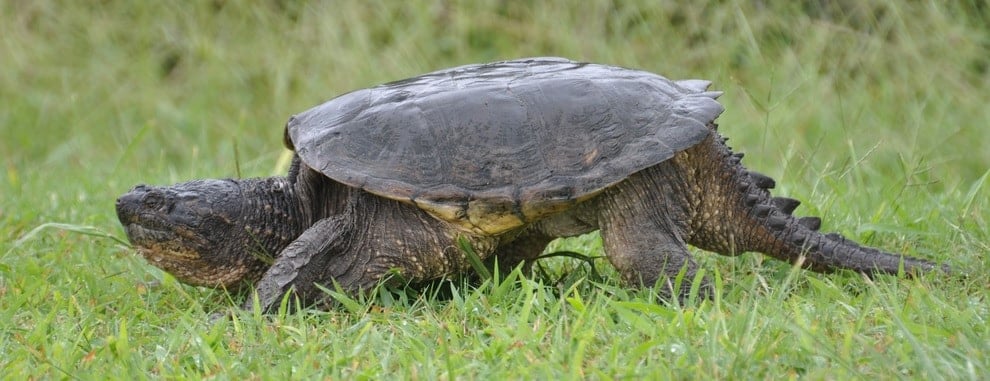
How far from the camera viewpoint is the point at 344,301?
9.53 feet

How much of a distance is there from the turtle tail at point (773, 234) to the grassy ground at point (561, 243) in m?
0.07

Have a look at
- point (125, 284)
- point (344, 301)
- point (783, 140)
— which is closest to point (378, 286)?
point (344, 301)

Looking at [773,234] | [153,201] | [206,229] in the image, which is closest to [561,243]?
[773,234]

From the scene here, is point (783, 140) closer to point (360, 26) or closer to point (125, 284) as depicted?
point (360, 26)

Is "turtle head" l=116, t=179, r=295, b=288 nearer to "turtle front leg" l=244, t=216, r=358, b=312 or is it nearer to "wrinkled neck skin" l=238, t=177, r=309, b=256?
"wrinkled neck skin" l=238, t=177, r=309, b=256

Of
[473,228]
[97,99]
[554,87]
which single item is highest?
[554,87]

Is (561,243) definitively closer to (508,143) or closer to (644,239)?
(644,239)

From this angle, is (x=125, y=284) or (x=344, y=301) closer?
(x=344, y=301)

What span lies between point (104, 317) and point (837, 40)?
4.61 meters

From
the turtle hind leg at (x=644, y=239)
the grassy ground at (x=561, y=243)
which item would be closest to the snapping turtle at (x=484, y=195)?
the turtle hind leg at (x=644, y=239)

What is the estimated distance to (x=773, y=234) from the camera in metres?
3.12

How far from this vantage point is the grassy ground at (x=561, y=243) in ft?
7.84

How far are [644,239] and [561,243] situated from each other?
98cm

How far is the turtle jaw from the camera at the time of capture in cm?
301
